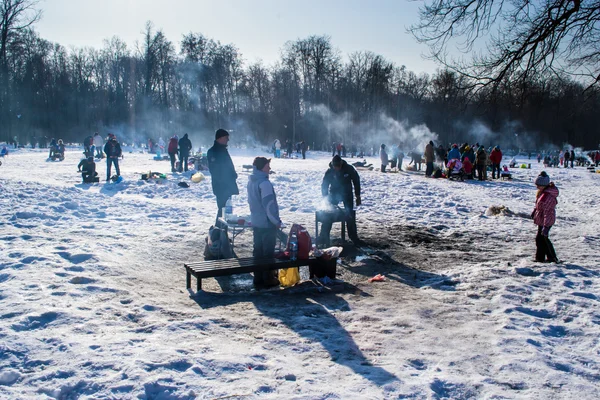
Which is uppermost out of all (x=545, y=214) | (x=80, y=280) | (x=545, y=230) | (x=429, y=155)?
(x=429, y=155)

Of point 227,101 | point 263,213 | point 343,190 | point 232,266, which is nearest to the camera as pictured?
point 232,266

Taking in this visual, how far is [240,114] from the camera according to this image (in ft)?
200

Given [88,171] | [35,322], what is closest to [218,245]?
[35,322]

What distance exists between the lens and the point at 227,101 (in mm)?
57375

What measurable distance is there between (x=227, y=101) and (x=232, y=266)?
5395cm

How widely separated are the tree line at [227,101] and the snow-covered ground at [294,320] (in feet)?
149

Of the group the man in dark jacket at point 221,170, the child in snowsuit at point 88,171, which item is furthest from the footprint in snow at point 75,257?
the child in snowsuit at point 88,171

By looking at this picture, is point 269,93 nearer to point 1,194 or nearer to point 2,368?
point 1,194

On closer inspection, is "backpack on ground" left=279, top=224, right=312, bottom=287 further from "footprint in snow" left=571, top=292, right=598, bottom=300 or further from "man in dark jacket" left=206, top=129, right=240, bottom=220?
"footprint in snow" left=571, top=292, right=598, bottom=300

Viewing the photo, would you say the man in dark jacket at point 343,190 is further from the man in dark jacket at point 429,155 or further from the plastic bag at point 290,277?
the man in dark jacket at point 429,155

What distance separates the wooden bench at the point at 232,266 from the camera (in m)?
5.51

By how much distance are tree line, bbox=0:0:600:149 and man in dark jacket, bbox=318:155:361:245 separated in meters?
44.5

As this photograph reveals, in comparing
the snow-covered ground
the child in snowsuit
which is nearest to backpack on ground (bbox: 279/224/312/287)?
the snow-covered ground

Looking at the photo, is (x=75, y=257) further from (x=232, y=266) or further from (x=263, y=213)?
(x=263, y=213)
